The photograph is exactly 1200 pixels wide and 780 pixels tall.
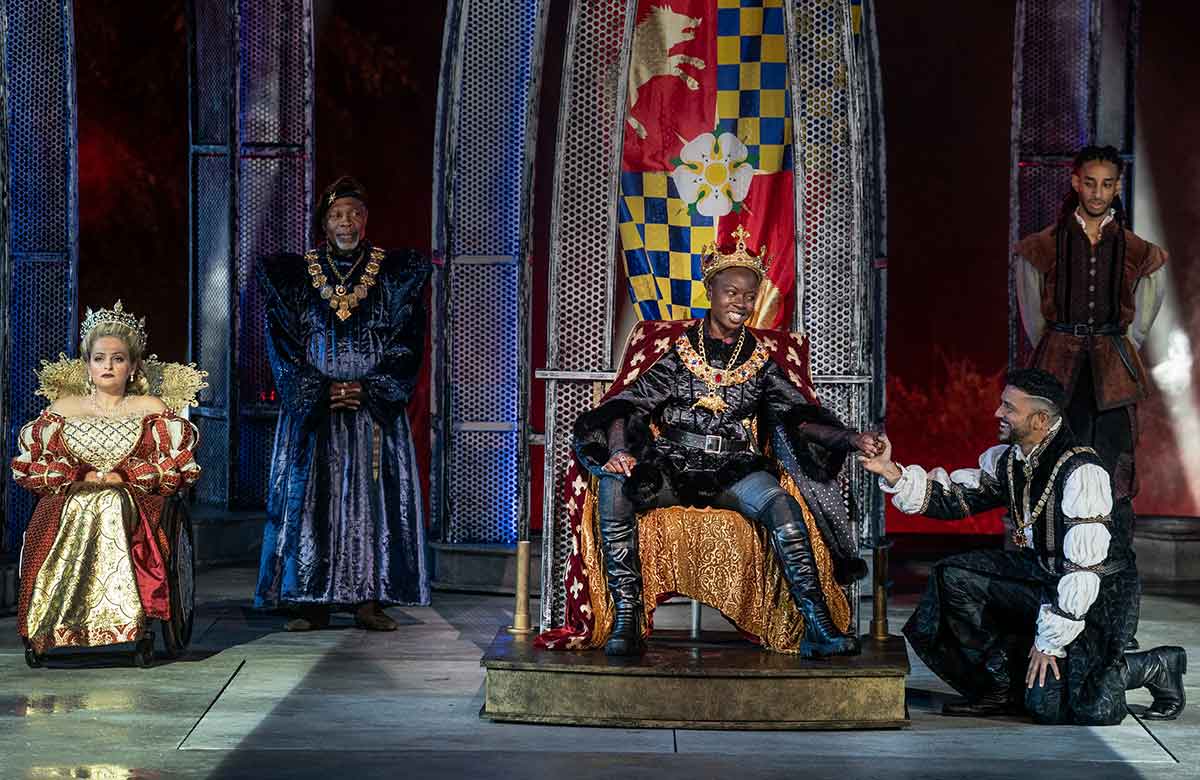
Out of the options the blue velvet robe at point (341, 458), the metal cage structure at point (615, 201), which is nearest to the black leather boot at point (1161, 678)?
the metal cage structure at point (615, 201)

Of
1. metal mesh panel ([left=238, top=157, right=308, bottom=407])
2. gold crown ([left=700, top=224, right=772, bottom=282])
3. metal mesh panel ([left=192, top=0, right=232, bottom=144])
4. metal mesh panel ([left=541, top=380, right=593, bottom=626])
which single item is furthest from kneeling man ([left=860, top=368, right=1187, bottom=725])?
metal mesh panel ([left=192, top=0, right=232, bottom=144])

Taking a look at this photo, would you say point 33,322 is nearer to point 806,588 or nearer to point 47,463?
point 47,463

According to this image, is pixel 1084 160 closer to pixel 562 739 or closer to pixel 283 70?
pixel 562 739

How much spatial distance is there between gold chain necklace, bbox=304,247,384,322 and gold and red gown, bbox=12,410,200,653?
1.04 meters

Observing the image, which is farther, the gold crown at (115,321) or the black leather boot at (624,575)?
the gold crown at (115,321)

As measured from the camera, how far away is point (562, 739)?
6.06m

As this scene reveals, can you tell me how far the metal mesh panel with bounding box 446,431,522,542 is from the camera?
9.62 meters

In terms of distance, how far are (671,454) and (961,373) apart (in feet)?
19.3

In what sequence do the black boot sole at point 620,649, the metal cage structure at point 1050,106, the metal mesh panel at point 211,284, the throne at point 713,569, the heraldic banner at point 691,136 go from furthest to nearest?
1. the metal mesh panel at point 211,284
2. the metal cage structure at point 1050,106
3. the heraldic banner at point 691,136
4. the throne at point 713,569
5. the black boot sole at point 620,649

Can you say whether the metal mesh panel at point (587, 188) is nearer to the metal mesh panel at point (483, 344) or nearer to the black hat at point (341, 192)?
the black hat at point (341, 192)

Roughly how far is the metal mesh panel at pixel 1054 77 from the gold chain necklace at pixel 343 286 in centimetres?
337

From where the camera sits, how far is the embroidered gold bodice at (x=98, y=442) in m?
7.35

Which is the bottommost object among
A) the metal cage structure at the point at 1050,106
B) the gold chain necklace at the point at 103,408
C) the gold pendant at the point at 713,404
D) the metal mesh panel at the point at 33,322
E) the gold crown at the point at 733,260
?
the gold chain necklace at the point at 103,408

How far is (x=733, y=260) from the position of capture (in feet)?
22.5
